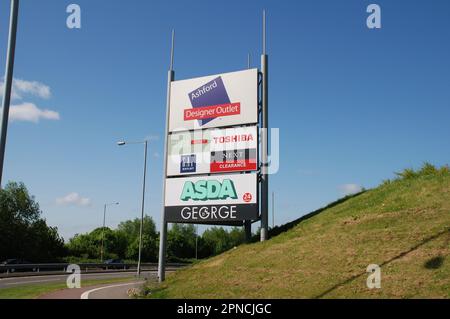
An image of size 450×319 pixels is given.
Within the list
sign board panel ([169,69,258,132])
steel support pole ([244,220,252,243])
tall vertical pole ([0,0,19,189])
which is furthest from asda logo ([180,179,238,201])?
tall vertical pole ([0,0,19,189])

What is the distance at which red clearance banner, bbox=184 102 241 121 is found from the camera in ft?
80.3

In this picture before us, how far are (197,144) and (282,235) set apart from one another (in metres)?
6.72

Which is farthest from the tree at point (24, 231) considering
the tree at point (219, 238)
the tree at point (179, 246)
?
the tree at point (219, 238)

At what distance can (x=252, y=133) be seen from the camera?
23672mm

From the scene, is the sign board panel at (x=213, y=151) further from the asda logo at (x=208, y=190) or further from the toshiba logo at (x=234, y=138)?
the asda logo at (x=208, y=190)

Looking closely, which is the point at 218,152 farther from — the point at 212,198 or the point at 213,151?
the point at 212,198

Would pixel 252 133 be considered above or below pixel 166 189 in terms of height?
above

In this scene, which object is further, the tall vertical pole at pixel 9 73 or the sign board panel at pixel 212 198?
the sign board panel at pixel 212 198

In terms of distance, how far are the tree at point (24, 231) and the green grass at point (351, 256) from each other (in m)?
54.6

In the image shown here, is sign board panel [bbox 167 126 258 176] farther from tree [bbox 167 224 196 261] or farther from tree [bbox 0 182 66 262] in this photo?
tree [bbox 167 224 196 261]

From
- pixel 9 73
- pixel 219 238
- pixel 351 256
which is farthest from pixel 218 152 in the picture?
pixel 219 238

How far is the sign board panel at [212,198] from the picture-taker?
23047 millimetres
